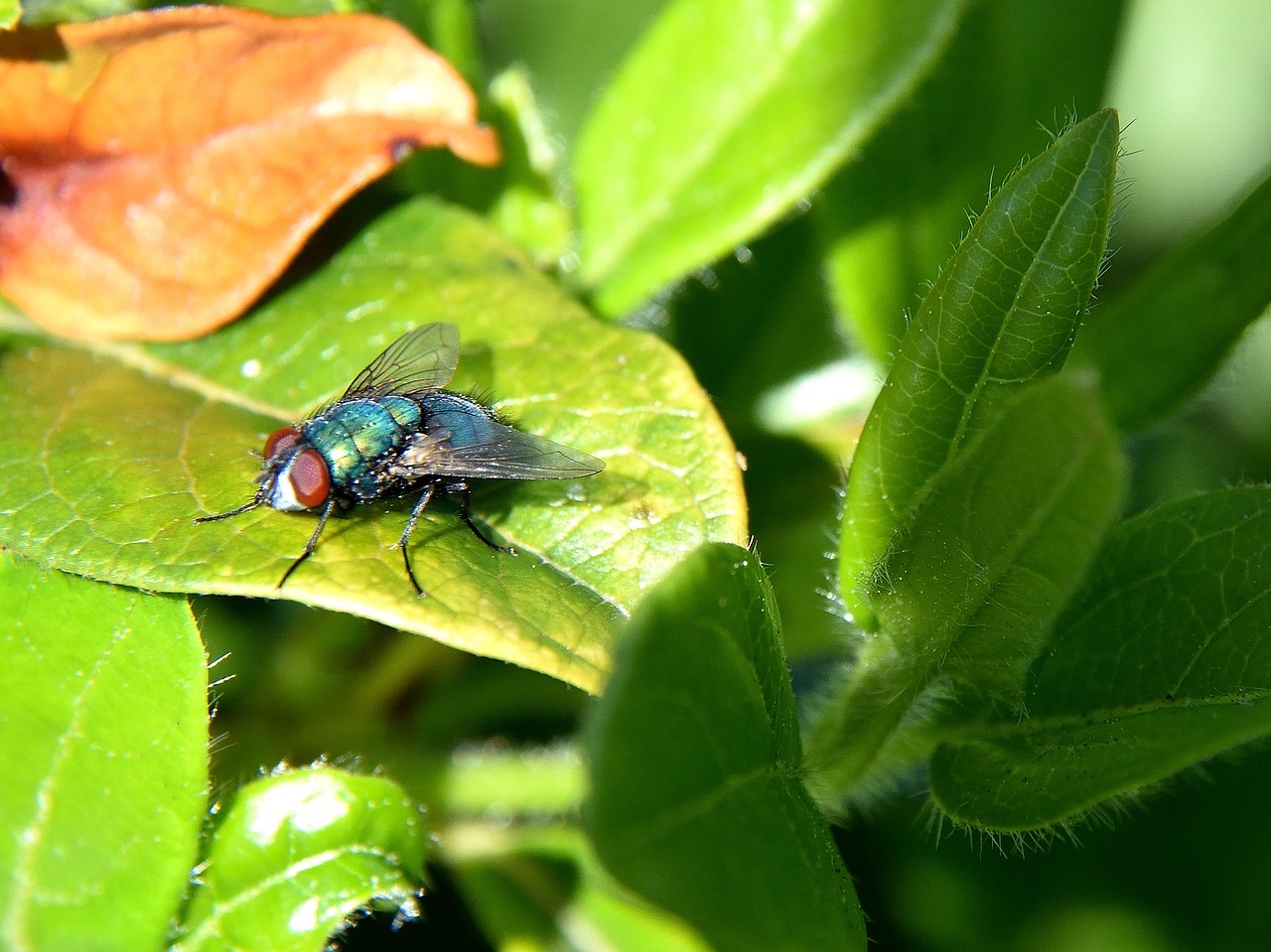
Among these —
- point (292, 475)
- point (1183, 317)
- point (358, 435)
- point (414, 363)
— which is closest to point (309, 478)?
point (292, 475)

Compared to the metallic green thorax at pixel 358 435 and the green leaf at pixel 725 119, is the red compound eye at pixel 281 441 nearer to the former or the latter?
the metallic green thorax at pixel 358 435

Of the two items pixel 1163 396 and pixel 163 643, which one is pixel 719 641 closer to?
pixel 163 643

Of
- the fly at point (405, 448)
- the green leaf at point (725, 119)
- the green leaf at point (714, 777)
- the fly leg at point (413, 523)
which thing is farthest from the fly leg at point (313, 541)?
the green leaf at point (725, 119)

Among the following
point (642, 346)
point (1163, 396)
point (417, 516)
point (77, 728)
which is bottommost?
point (77, 728)

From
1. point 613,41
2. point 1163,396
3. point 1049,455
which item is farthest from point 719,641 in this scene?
point 613,41

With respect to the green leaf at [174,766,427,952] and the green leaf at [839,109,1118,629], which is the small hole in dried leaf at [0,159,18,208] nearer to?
the green leaf at [174,766,427,952]
